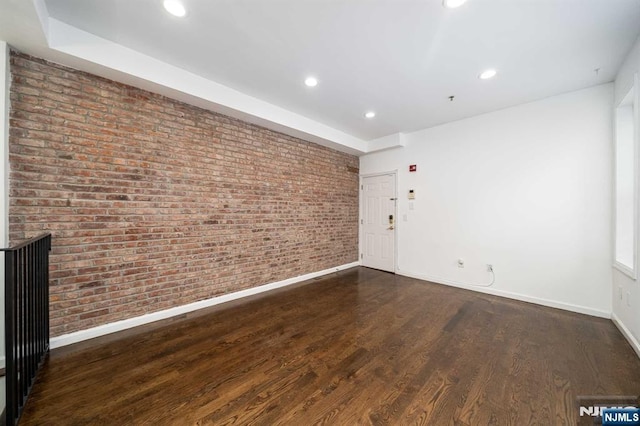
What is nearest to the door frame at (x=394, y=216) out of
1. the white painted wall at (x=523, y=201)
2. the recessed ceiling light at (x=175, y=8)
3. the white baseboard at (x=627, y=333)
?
the white painted wall at (x=523, y=201)

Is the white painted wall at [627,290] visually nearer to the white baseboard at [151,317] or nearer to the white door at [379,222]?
the white door at [379,222]

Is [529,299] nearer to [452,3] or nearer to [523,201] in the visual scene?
[523,201]

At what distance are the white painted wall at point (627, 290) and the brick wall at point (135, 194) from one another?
3.99 m

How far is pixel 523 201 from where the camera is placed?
3.38 metres

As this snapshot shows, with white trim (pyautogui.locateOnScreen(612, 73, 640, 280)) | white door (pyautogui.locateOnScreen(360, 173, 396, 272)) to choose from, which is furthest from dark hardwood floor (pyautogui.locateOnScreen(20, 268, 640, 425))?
white door (pyautogui.locateOnScreen(360, 173, 396, 272))

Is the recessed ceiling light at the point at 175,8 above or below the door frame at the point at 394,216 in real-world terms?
above

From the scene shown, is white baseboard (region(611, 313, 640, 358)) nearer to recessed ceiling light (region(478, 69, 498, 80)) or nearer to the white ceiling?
the white ceiling

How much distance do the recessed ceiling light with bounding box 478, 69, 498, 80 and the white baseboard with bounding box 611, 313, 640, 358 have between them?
115 inches

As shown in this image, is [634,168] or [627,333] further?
[627,333]

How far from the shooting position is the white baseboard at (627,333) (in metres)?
2.12

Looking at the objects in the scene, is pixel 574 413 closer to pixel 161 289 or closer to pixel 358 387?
pixel 358 387

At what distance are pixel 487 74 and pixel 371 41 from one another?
1.50 meters

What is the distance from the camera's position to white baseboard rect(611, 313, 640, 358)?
6.95 ft

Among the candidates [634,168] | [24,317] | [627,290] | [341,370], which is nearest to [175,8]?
[24,317]
